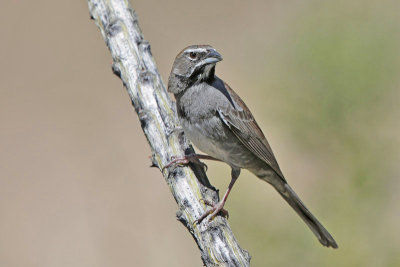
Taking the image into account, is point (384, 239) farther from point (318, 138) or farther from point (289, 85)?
point (289, 85)

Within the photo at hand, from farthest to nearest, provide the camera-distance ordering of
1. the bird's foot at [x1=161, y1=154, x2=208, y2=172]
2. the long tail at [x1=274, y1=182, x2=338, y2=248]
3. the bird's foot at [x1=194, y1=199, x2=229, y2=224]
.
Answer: the long tail at [x1=274, y1=182, x2=338, y2=248]
the bird's foot at [x1=161, y1=154, x2=208, y2=172]
the bird's foot at [x1=194, y1=199, x2=229, y2=224]

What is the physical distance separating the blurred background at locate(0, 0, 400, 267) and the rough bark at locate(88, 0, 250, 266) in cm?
183

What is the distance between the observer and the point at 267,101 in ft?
27.8

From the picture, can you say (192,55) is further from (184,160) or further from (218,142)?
(184,160)

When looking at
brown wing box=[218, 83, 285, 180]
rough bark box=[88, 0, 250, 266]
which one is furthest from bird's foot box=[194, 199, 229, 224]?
brown wing box=[218, 83, 285, 180]

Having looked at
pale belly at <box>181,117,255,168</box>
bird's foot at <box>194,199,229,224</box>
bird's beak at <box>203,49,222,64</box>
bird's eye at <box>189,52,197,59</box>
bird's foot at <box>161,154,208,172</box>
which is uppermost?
bird's eye at <box>189,52,197,59</box>

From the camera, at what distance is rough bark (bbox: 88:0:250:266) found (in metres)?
4.46

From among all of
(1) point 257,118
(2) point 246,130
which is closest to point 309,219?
(2) point 246,130

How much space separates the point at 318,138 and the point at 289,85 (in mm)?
970

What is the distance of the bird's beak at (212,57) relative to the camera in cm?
530

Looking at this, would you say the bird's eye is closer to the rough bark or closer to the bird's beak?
the bird's beak

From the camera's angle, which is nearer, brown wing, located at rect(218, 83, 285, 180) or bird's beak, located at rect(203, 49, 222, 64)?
bird's beak, located at rect(203, 49, 222, 64)

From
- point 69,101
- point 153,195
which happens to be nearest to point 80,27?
point 69,101

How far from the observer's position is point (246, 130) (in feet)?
18.5
